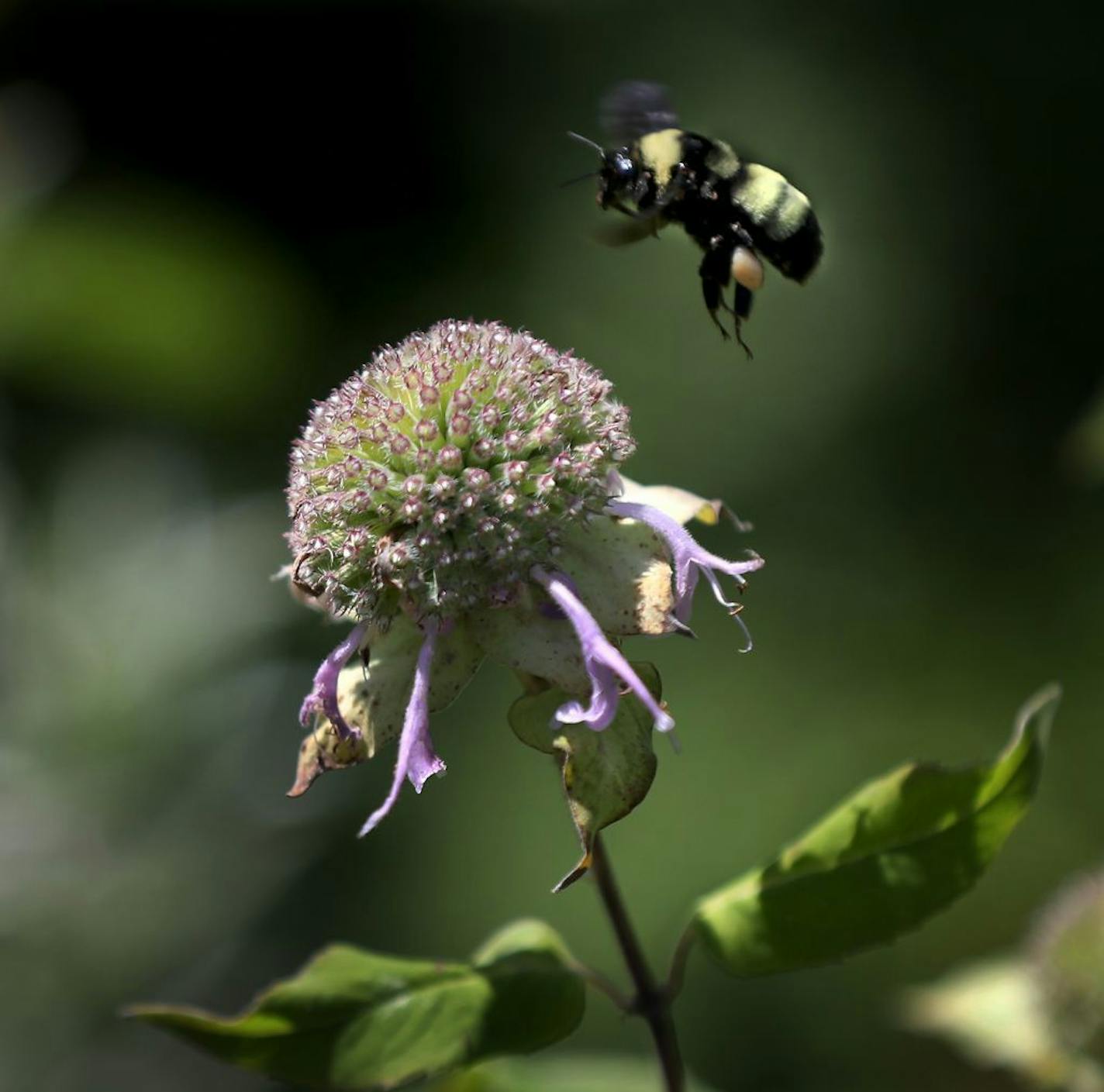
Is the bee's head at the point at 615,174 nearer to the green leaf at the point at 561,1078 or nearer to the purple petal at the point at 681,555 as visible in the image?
the purple petal at the point at 681,555

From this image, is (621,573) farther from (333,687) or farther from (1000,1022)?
(1000,1022)

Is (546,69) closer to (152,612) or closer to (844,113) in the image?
(844,113)

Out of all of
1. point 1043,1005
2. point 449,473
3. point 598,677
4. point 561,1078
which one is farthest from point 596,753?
point 1043,1005

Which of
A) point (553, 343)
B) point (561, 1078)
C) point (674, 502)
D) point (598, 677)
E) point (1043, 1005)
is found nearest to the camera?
point (598, 677)

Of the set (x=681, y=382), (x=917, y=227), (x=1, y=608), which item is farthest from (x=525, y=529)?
(x=917, y=227)

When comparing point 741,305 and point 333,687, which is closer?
point 333,687
